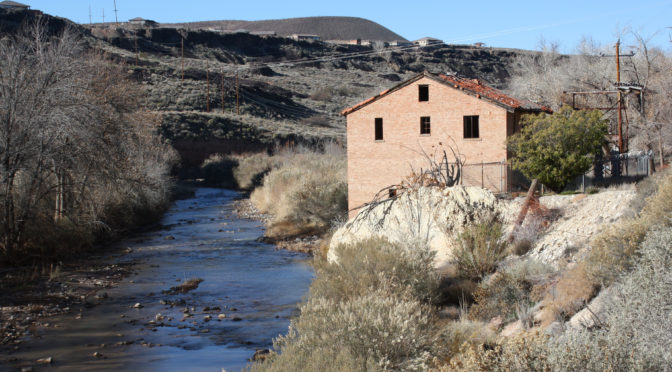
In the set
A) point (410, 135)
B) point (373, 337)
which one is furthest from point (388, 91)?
point (373, 337)

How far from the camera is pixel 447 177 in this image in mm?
28266

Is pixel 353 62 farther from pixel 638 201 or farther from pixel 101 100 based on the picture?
pixel 638 201

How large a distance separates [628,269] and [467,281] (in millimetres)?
6358

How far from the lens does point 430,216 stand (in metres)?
20.4

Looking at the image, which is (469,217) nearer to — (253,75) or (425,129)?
(425,129)

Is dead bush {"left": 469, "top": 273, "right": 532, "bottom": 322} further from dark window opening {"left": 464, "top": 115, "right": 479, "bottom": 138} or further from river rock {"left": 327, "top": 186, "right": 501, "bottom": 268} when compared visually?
dark window opening {"left": 464, "top": 115, "right": 479, "bottom": 138}

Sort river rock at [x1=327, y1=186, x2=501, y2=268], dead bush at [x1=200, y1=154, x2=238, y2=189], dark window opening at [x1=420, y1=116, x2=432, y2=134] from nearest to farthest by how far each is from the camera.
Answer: river rock at [x1=327, y1=186, x2=501, y2=268]
dark window opening at [x1=420, y1=116, x2=432, y2=134]
dead bush at [x1=200, y1=154, x2=238, y2=189]

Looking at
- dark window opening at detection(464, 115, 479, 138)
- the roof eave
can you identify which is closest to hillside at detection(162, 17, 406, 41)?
the roof eave

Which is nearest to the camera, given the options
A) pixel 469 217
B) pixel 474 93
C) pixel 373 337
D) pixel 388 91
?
pixel 373 337

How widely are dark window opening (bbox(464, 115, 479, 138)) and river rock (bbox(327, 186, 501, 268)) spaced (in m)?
8.34

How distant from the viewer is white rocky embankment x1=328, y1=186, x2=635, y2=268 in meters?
17.2

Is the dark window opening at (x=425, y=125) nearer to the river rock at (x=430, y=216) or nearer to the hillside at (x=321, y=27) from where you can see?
the river rock at (x=430, y=216)

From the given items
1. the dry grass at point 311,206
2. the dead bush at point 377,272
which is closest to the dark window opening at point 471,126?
the dry grass at point 311,206

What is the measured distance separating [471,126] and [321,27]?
13258 centimetres
